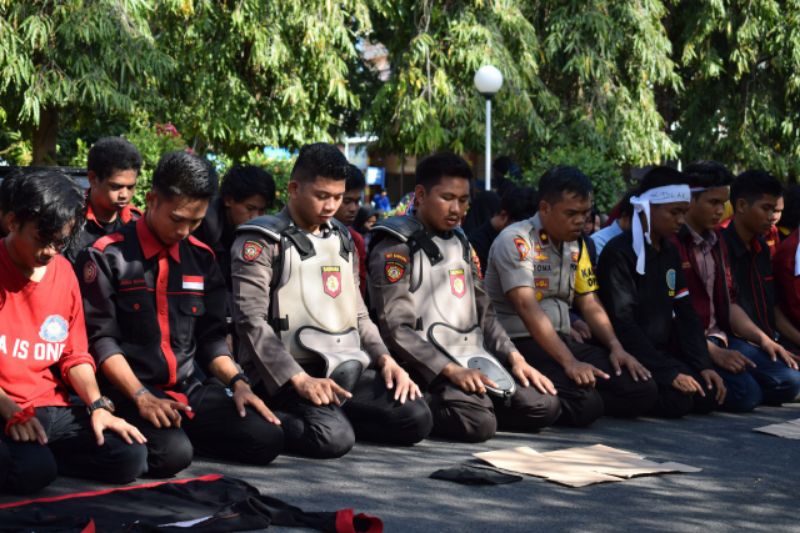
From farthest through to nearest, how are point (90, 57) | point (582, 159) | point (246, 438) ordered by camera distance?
point (582, 159) → point (90, 57) → point (246, 438)

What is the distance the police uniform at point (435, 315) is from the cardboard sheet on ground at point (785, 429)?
1258 mm

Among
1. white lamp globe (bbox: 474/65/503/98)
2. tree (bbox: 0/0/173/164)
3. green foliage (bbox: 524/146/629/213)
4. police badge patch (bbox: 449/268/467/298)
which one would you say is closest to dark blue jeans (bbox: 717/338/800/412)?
police badge patch (bbox: 449/268/467/298)

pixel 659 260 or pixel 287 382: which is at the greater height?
pixel 659 260

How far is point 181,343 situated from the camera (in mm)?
5727

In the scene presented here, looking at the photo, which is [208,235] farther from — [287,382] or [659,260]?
[659,260]

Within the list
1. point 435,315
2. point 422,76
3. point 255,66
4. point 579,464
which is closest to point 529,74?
point 422,76

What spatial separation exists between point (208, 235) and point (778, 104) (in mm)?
15524

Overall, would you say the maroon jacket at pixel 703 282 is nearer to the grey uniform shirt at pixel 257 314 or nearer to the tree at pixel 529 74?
the grey uniform shirt at pixel 257 314

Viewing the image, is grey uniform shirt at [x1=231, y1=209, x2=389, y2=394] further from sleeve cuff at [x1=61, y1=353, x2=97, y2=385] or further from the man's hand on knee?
sleeve cuff at [x1=61, y1=353, x2=97, y2=385]

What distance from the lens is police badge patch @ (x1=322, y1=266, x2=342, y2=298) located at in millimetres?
6234

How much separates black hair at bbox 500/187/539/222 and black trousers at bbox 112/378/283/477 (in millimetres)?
3492

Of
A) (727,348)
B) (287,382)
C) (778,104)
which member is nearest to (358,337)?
(287,382)

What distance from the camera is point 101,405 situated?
5.14m

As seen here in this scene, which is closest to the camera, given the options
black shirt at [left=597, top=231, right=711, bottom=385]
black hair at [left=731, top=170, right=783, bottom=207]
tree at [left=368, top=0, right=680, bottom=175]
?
black shirt at [left=597, top=231, right=711, bottom=385]
